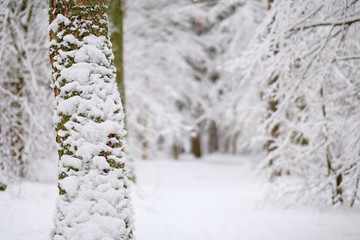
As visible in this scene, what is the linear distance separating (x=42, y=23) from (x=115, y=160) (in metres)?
5.65

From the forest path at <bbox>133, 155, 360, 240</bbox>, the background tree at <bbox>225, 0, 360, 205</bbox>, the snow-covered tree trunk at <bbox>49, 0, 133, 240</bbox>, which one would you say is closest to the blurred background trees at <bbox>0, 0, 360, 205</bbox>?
the background tree at <bbox>225, 0, 360, 205</bbox>

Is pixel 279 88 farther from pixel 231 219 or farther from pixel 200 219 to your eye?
pixel 200 219

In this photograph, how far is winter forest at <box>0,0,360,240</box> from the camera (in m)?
2.10

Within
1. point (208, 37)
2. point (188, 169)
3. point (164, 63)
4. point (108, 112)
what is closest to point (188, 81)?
point (164, 63)

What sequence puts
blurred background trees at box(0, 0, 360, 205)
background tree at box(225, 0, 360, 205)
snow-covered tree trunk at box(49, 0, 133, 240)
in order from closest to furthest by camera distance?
snow-covered tree trunk at box(49, 0, 133, 240)
background tree at box(225, 0, 360, 205)
blurred background trees at box(0, 0, 360, 205)

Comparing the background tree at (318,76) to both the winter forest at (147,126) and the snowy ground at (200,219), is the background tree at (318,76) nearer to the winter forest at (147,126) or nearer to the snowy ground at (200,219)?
the winter forest at (147,126)

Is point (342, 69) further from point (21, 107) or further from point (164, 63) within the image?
point (164, 63)

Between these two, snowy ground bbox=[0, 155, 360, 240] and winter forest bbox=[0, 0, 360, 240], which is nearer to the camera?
winter forest bbox=[0, 0, 360, 240]

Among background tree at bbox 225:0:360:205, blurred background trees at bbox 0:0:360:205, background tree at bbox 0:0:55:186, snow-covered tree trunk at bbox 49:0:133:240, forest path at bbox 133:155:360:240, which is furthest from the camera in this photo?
background tree at bbox 0:0:55:186

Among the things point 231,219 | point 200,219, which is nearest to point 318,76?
point 231,219

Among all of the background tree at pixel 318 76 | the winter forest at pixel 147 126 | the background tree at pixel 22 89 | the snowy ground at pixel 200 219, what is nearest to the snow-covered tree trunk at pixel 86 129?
the winter forest at pixel 147 126

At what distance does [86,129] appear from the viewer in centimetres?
207

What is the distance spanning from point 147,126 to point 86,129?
9.77 meters

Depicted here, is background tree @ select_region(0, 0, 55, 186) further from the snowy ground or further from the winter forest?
the snowy ground
